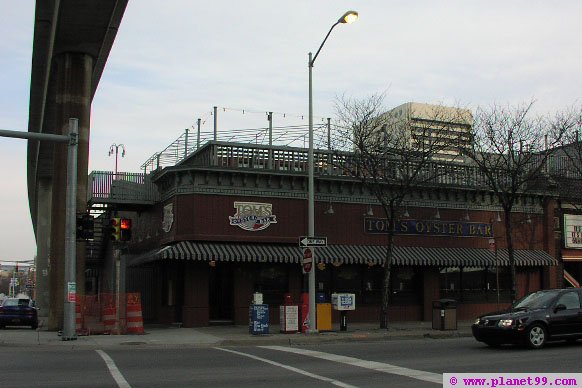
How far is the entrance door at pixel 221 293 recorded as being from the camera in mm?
26250

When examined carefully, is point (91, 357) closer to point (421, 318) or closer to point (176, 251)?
point (176, 251)

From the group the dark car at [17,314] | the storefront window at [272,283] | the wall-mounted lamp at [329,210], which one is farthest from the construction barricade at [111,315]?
the wall-mounted lamp at [329,210]

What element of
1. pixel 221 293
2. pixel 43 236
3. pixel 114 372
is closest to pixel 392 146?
pixel 221 293

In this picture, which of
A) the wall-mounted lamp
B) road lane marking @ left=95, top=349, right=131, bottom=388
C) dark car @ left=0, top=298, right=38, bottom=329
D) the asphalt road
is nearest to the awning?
the wall-mounted lamp

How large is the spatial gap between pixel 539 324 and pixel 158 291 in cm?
1803

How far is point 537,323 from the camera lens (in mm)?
16328

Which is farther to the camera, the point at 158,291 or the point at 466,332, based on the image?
the point at 158,291

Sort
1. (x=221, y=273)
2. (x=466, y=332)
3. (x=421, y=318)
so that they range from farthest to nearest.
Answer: (x=421, y=318)
(x=221, y=273)
(x=466, y=332)

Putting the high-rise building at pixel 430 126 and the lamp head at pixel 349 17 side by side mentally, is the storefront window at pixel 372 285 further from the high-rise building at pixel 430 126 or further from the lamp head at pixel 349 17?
the lamp head at pixel 349 17

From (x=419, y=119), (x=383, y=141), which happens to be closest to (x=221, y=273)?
(x=383, y=141)

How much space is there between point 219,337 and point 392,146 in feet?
36.7

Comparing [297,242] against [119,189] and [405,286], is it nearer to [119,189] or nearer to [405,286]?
[405,286]

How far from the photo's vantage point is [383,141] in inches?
1002

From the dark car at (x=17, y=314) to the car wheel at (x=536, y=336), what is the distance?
21557mm
